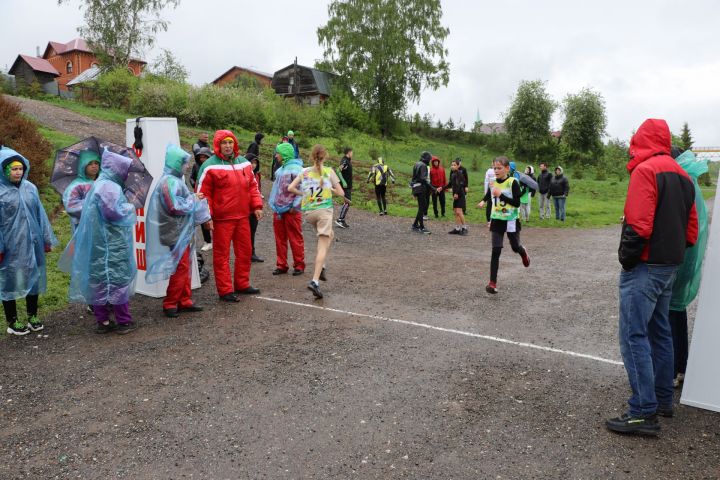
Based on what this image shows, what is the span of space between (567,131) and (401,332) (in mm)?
45817

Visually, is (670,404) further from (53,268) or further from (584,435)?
(53,268)

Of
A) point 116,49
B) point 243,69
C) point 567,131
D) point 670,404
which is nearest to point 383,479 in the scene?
point 670,404

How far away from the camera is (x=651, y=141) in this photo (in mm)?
3828

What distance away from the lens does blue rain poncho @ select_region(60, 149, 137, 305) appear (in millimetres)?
5793

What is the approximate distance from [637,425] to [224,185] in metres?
5.19

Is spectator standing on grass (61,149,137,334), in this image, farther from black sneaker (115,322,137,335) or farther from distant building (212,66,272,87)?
distant building (212,66,272,87)

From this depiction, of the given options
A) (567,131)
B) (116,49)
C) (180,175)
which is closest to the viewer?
(180,175)

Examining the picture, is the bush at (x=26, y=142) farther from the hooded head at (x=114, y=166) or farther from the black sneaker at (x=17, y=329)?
the hooded head at (x=114, y=166)

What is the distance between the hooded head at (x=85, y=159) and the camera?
6305 mm

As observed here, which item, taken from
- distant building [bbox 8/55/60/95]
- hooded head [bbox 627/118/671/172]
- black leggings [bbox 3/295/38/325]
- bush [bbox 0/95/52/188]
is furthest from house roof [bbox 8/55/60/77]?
hooded head [bbox 627/118/671/172]

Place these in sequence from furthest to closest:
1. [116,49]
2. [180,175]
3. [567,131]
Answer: [567,131]
[116,49]
[180,175]

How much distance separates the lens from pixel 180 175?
6605 mm

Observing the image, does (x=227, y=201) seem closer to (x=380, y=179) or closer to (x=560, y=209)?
(x=380, y=179)

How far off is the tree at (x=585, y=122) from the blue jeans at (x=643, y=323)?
46.5 meters
